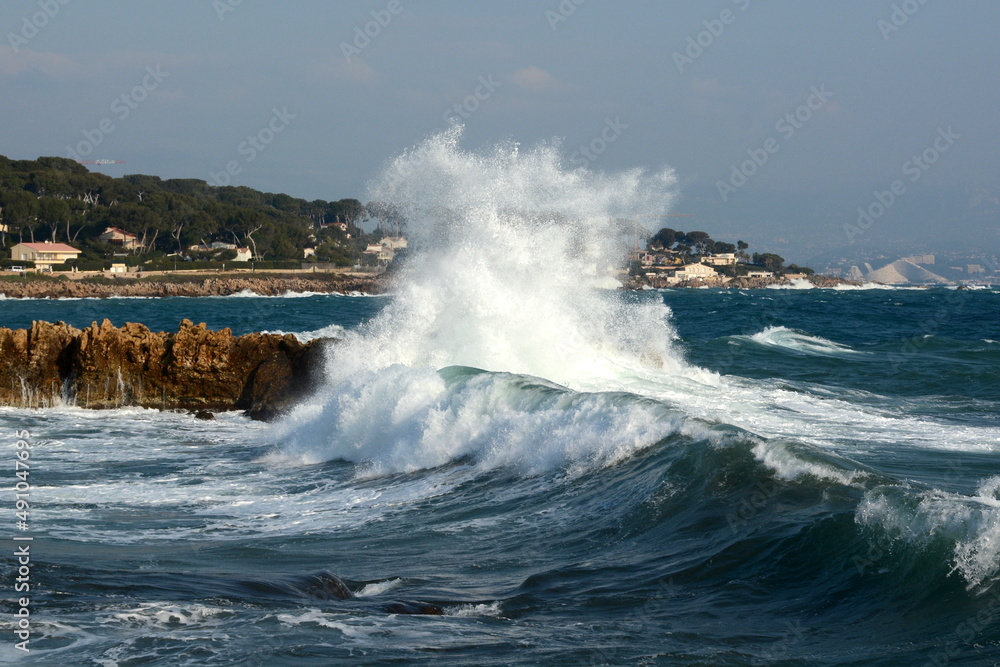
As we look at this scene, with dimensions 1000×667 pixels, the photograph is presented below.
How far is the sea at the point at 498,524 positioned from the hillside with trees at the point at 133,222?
325 feet

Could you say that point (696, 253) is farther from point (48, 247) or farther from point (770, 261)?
point (48, 247)

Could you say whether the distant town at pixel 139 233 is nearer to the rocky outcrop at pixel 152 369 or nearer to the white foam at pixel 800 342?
the white foam at pixel 800 342

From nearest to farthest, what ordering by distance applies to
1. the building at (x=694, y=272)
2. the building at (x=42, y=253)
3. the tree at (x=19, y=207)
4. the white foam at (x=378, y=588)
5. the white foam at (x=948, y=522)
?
1. the white foam at (x=948, y=522)
2. the white foam at (x=378, y=588)
3. the building at (x=42, y=253)
4. the tree at (x=19, y=207)
5. the building at (x=694, y=272)

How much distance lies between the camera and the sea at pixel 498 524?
5.67 m

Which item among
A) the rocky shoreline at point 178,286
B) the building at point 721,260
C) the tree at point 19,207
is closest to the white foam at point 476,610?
the rocky shoreline at point 178,286

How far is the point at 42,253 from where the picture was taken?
102250 millimetres

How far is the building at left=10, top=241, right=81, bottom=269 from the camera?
102125mm

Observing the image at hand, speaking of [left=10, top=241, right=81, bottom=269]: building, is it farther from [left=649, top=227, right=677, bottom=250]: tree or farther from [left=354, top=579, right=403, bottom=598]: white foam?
[left=649, top=227, right=677, bottom=250]: tree

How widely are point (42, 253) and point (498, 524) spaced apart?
4126 inches

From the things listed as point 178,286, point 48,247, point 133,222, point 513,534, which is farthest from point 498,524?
point 133,222

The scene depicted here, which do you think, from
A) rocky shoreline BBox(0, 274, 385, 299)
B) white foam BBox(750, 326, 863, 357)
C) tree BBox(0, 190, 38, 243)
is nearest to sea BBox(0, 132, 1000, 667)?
white foam BBox(750, 326, 863, 357)

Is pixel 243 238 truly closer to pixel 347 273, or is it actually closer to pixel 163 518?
pixel 347 273

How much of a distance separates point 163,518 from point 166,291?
84.9 m

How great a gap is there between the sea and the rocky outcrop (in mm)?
471
